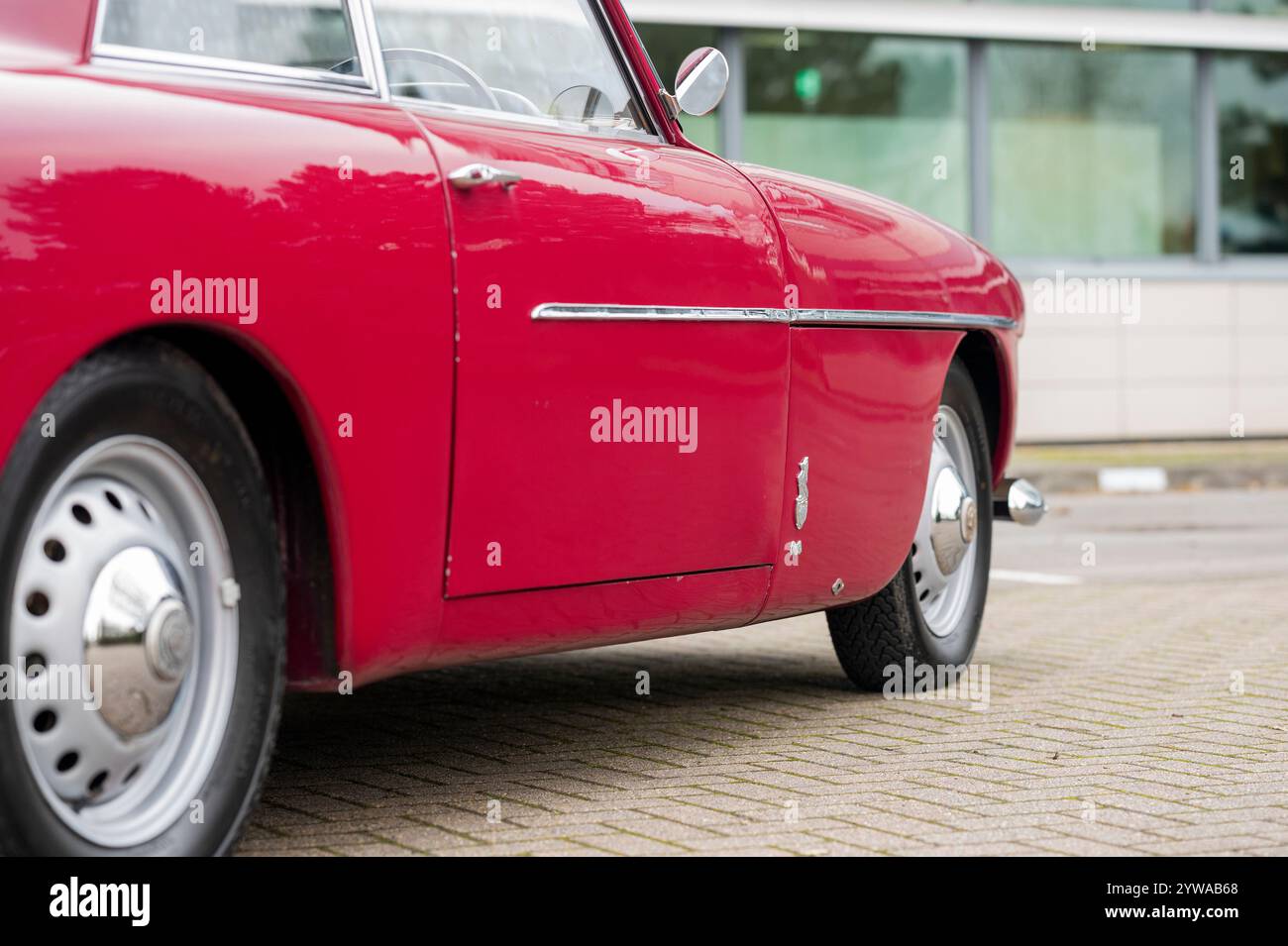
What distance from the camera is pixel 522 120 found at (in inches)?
159

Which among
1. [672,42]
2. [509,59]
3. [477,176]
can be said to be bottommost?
[477,176]

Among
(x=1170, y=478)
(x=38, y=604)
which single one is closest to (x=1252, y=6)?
(x=1170, y=478)

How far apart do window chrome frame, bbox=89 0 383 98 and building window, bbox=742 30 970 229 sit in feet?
46.0

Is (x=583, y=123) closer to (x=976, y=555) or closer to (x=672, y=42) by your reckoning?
(x=976, y=555)

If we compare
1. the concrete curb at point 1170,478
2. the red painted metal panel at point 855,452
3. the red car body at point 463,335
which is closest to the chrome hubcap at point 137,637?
the red car body at point 463,335

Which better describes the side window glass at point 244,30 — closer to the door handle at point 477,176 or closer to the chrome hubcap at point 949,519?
the door handle at point 477,176

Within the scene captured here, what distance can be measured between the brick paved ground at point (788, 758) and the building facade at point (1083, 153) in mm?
11471

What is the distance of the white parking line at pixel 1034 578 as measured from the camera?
877 centimetres

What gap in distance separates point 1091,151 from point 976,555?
45.0 ft

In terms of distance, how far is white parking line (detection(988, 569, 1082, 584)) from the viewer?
877 centimetres

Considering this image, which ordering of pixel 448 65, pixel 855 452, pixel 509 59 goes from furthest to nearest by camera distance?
1. pixel 855 452
2. pixel 509 59
3. pixel 448 65

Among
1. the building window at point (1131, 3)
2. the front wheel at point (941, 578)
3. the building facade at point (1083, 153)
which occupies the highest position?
the building window at point (1131, 3)

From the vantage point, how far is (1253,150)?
19.2 m
